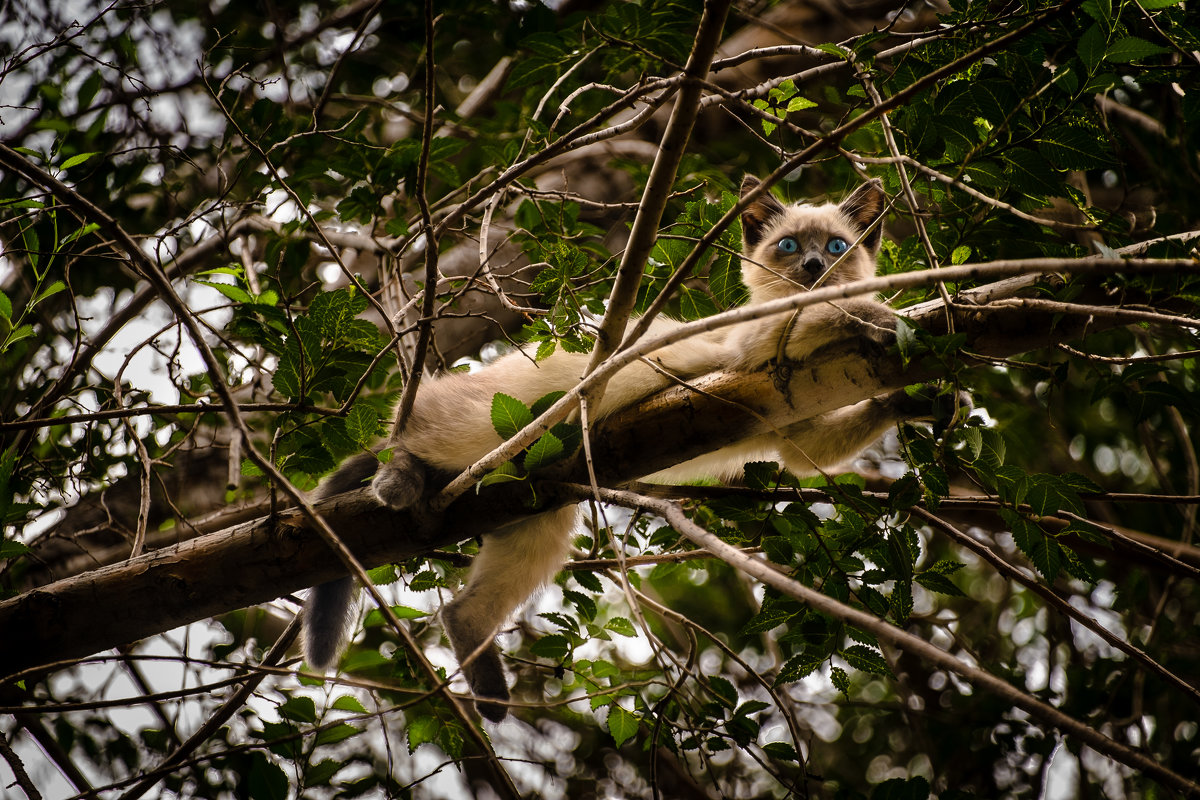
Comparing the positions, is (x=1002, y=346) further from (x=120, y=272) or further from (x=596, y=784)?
(x=120, y=272)

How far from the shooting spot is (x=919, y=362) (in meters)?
2.60

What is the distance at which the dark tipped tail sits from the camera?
3.33 m

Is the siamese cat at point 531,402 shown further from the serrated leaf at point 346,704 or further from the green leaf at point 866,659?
the green leaf at point 866,659

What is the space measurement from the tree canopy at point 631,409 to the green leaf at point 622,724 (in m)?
0.01

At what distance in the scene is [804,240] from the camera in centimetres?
407

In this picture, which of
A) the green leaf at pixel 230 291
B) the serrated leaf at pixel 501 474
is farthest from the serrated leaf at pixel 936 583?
the green leaf at pixel 230 291

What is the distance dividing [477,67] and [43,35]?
3.13 metres

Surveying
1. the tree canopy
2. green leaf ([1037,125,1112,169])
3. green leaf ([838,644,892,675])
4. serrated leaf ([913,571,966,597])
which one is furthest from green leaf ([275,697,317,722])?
green leaf ([1037,125,1112,169])

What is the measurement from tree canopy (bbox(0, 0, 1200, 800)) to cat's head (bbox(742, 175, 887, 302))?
236mm

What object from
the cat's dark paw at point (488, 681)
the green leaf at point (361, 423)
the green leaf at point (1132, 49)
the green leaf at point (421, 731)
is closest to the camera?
the green leaf at point (1132, 49)

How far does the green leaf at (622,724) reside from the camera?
2938 mm

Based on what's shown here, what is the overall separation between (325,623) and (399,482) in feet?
2.58

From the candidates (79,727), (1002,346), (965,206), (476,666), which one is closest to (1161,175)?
(965,206)

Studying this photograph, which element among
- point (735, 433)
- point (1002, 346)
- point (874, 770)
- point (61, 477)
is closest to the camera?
point (1002, 346)
